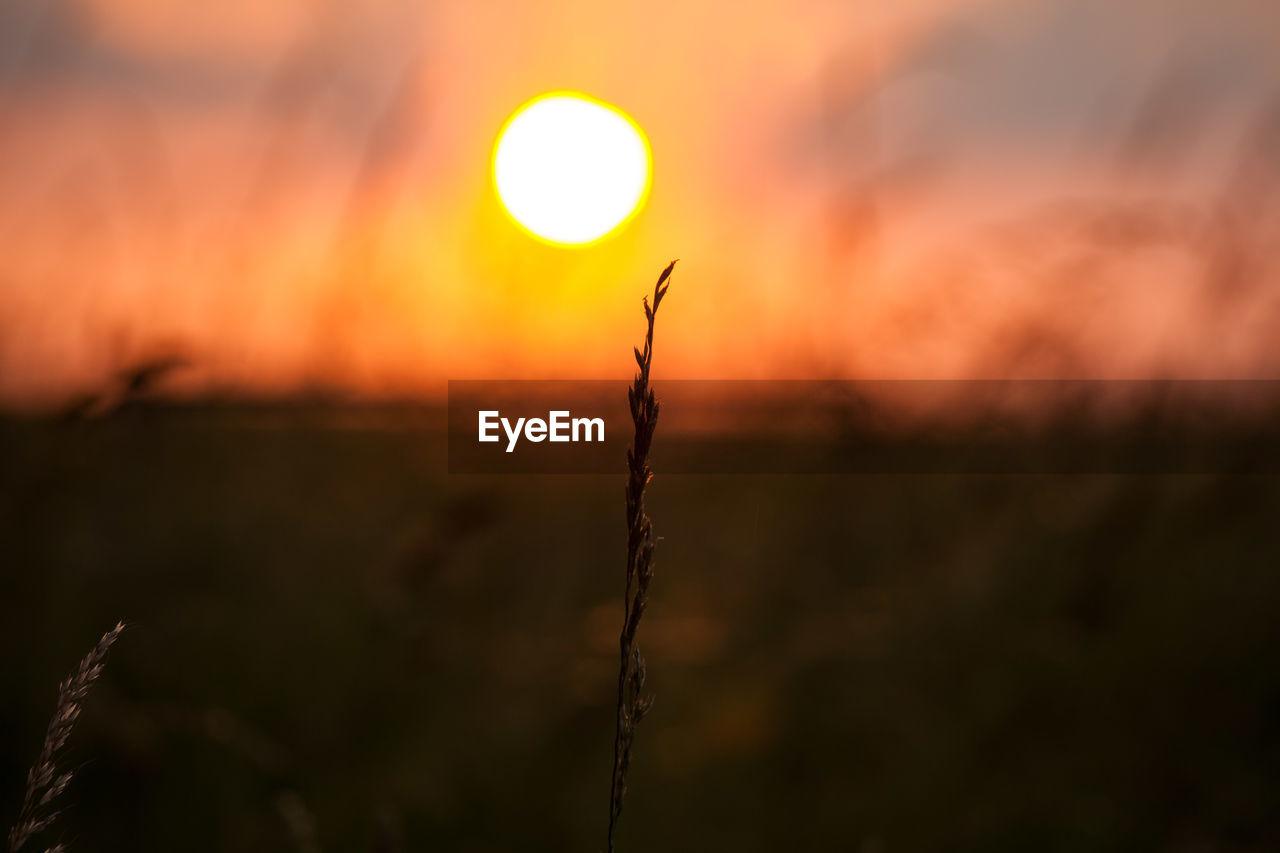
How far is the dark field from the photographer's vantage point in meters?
1.60

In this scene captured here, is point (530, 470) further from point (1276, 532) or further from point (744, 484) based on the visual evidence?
point (1276, 532)

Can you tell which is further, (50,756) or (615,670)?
(615,670)

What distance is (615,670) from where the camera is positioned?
198cm

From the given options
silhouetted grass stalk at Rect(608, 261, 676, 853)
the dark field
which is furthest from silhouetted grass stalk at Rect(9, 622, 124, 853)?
the dark field

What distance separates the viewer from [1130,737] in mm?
1775

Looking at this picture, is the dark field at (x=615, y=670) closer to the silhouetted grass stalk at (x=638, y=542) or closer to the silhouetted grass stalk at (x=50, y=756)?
the silhouetted grass stalk at (x=50, y=756)

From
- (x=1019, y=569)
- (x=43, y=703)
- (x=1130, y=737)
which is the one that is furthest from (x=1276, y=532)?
(x=43, y=703)

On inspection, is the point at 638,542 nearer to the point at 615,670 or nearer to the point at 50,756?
the point at 50,756

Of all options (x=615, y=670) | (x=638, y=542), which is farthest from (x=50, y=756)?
(x=615, y=670)

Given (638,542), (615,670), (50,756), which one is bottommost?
(615,670)

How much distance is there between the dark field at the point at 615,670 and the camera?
5.26 feet

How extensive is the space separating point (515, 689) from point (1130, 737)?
129 centimetres

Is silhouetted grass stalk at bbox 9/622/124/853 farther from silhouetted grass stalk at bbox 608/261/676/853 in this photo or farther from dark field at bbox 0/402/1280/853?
dark field at bbox 0/402/1280/853

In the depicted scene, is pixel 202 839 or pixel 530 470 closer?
pixel 202 839
